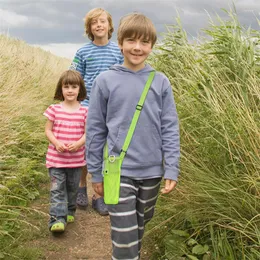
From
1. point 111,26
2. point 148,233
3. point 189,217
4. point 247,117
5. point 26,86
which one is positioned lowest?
point 26,86

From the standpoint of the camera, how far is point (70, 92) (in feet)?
13.1

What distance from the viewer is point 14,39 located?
516 inches

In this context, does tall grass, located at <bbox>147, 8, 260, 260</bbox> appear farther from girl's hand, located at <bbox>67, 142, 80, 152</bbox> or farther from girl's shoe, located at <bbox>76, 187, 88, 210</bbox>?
girl's shoe, located at <bbox>76, 187, 88, 210</bbox>

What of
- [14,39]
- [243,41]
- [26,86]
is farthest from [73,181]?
[14,39]

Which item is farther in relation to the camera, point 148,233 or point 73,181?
point 73,181

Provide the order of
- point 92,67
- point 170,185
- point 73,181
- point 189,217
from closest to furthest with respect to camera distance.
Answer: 1. point 170,185
2. point 189,217
3. point 73,181
4. point 92,67

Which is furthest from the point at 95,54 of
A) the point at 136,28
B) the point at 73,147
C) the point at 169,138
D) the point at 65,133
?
the point at 169,138

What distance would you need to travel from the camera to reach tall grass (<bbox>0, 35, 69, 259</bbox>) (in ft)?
11.9

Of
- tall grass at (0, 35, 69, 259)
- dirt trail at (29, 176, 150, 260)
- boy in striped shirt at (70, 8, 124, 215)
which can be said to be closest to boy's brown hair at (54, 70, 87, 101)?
boy in striped shirt at (70, 8, 124, 215)

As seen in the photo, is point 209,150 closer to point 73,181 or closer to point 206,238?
point 206,238

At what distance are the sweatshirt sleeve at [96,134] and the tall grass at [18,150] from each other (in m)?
0.74

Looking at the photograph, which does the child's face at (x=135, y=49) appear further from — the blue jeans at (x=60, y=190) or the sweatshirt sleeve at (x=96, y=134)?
the blue jeans at (x=60, y=190)

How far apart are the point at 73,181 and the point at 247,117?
5.89 feet

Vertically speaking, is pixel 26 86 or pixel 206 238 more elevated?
pixel 206 238
